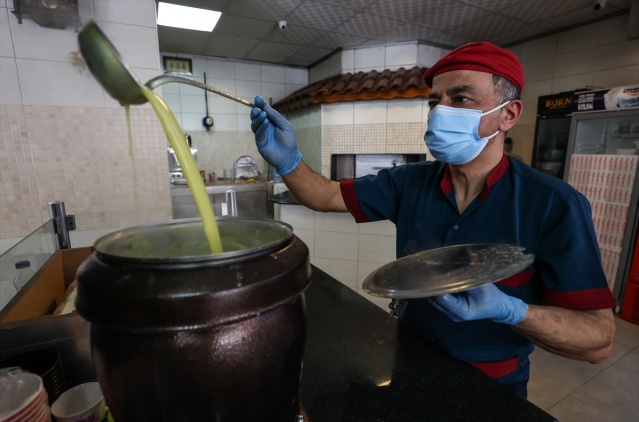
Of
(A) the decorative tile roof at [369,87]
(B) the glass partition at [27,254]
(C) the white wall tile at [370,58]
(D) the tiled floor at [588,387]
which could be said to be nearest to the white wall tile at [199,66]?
(A) the decorative tile roof at [369,87]

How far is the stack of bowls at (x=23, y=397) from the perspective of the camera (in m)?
0.55

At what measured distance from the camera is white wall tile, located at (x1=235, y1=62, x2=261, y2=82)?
18.5 ft

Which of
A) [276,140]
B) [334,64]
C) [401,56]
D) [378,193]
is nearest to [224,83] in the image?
[334,64]

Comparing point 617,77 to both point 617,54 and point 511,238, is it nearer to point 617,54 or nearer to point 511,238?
point 617,54

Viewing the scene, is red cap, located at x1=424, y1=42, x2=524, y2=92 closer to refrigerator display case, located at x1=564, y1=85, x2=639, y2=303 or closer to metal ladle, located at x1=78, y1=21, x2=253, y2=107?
metal ladle, located at x1=78, y1=21, x2=253, y2=107

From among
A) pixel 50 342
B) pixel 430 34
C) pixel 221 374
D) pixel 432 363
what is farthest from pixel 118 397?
pixel 430 34

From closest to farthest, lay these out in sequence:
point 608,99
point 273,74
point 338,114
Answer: point 608,99 < point 338,114 < point 273,74

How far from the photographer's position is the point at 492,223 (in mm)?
1093

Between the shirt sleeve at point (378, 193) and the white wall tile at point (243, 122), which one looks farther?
the white wall tile at point (243, 122)

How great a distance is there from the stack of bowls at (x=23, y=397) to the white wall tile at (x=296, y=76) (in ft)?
19.8

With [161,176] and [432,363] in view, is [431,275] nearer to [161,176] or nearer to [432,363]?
[432,363]

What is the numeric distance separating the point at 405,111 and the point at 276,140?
3.63m

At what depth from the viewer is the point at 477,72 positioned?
3.69 ft

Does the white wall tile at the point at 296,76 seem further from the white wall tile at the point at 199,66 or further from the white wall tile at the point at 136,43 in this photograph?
the white wall tile at the point at 136,43
